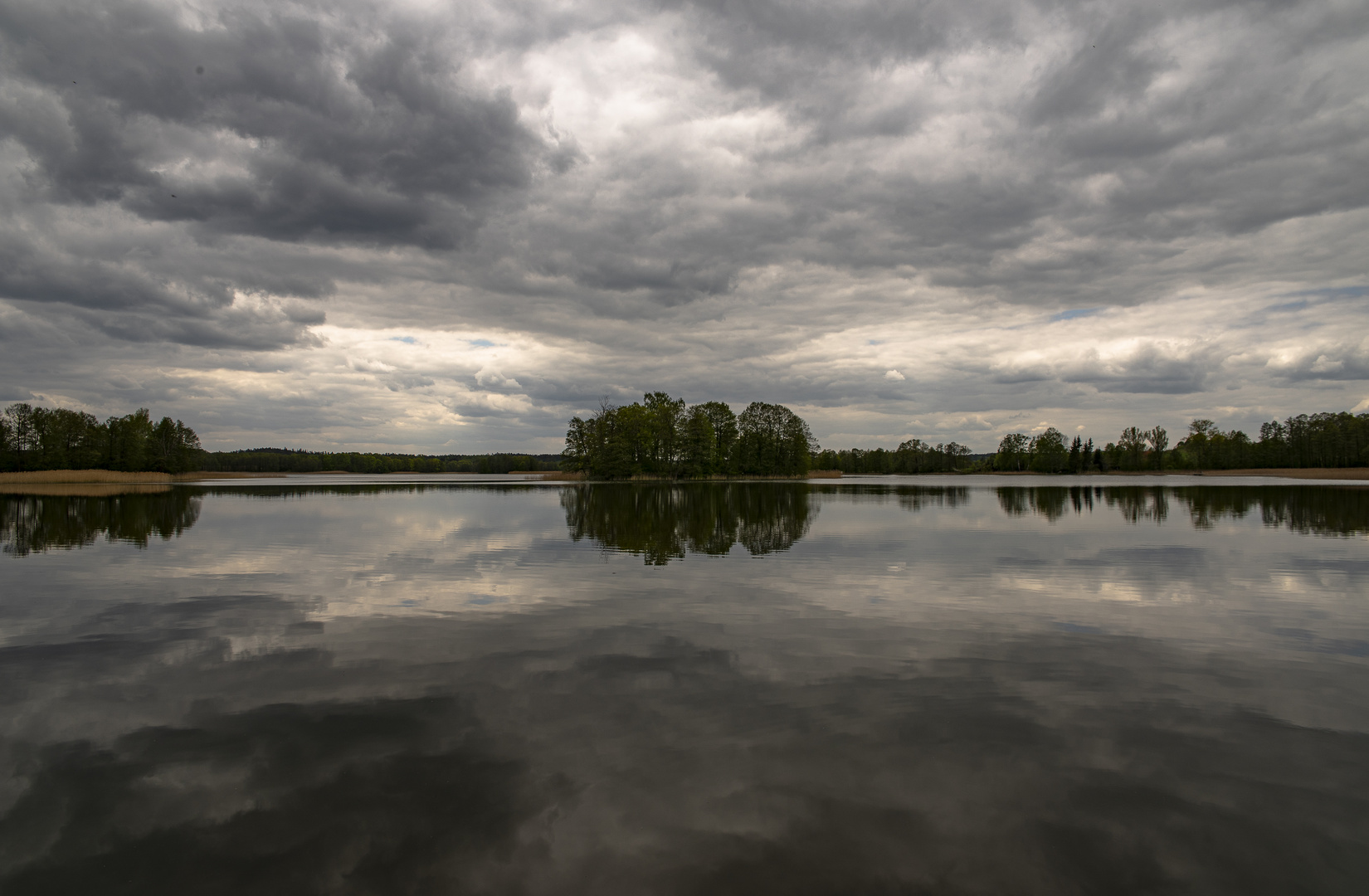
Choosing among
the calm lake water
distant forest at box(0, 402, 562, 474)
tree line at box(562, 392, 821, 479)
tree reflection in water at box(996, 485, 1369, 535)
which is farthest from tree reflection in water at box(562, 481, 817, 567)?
distant forest at box(0, 402, 562, 474)

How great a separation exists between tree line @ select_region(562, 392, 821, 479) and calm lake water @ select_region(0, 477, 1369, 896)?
290ft

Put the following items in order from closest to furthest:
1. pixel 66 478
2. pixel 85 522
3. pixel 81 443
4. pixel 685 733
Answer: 1. pixel 685 733
2. pixel 85 522
3. pixel 66 478
4. pixel 81 443

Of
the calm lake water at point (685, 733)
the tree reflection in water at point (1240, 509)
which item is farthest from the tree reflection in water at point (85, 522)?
the tree reflection in water at point (1240, 509)

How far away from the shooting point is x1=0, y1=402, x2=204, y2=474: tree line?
106 meters

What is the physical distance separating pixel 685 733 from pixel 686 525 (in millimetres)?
21970

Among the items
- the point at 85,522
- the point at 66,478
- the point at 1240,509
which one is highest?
the point at 66,478

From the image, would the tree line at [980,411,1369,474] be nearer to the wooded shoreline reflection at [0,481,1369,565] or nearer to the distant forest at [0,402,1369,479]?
the distant forest at [0,402,1369,479]

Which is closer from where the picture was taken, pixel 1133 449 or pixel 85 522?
pixel 85 522

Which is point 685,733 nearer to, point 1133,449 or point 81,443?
point 81,443

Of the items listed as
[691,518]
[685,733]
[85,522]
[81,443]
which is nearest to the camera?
[685,733]

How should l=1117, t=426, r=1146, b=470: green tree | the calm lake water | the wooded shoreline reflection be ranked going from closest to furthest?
the calm lake water → the wooded shoreline reflection → l=1117, t=426, r=1146, b=470: green tree

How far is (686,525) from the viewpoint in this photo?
28.7 metres

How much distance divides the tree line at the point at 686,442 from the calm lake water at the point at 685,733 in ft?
290

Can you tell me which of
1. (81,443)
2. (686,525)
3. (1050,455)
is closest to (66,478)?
(81,443)
